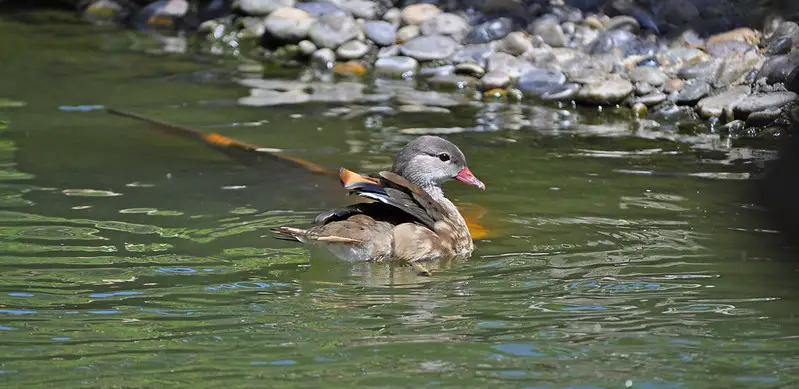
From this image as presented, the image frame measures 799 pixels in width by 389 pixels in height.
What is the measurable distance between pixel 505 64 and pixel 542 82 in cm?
62

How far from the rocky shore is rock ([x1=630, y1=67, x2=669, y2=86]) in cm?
1

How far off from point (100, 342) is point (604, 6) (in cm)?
967

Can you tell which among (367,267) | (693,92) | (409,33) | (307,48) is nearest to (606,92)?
(693,92)

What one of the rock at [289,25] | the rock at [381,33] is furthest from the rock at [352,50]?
the rock at [289,25]

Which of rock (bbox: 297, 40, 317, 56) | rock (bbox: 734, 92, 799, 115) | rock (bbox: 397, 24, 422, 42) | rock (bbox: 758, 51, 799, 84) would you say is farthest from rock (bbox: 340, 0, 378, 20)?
rock (bbox: 734, 92, 799, 115)

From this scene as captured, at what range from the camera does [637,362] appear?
5.13 metres

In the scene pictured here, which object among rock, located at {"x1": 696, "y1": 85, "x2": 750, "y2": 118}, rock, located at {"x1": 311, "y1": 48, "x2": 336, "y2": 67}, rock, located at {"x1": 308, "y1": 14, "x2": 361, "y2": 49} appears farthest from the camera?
rock, located at {"x1": 308, "y1": 14, "x2": 361, "y2": 49}

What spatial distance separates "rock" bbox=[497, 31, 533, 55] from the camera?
1322cm

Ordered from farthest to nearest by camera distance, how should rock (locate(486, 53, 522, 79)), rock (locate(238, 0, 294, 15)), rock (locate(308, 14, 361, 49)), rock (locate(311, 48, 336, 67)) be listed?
rock (locate(238, 0, 294, 15))
rock (locate(308, 14, 361, 49))
rock (locate(311, 48, 336, 67))
rock (locate(486, 53, 522, 79))

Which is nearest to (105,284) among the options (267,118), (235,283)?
(235,283)

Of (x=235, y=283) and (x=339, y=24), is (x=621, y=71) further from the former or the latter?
(x=235, y=283)

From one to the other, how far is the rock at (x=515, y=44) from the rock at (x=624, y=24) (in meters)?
0.90

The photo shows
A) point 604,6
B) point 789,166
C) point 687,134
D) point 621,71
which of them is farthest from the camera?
point 604,6

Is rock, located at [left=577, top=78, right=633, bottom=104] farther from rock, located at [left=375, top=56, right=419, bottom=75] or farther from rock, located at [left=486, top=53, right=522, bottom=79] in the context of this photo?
rock, located at [left=375, top=56, right=419, bottom=75]
